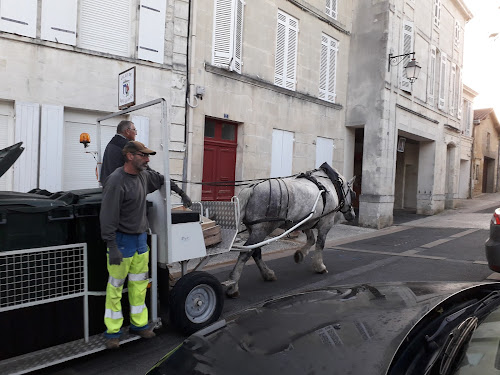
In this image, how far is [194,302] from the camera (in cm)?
396

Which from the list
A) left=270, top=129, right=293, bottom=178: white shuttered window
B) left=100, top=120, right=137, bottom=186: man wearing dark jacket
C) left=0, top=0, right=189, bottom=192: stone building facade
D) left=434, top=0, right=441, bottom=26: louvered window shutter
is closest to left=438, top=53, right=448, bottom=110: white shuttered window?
left=434, top=0, right=441, bottom=26: louvered window shutter

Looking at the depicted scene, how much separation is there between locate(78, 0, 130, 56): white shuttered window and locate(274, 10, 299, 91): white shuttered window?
476cm

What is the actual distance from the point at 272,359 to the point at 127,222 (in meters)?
2.03

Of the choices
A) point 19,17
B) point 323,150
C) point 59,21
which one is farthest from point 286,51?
point 19,17

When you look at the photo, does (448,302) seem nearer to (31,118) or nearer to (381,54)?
(31,118)

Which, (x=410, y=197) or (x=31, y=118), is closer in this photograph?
(x=31, y=118)

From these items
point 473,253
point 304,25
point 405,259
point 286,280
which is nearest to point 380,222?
point 473,253

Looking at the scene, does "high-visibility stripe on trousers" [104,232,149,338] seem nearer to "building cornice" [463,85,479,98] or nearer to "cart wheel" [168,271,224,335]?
"cart wheel" [168,271,224,335]

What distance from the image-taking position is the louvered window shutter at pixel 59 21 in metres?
7.25

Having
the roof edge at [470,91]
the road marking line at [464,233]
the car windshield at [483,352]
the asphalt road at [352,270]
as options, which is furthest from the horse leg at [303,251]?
the roof edge at [470,91]

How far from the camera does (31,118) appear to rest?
714 centimetres

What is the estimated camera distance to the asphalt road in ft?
11.3

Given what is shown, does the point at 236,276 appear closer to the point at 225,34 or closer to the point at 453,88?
the point at 225,34

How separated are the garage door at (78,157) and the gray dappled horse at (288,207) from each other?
4067 millimetres
